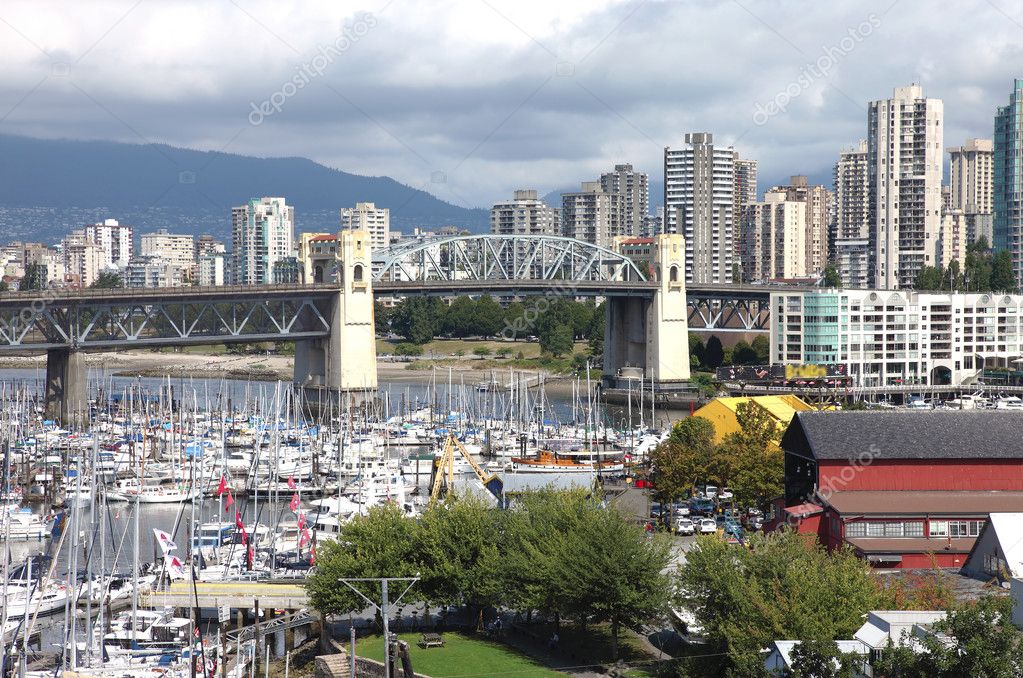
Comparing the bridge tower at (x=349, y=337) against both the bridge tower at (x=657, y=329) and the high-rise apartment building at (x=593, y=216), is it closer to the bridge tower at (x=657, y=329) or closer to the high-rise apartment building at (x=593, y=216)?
the bridge tower at (x=657, y=329)

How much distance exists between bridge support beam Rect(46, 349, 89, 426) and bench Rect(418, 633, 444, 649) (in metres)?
45.8

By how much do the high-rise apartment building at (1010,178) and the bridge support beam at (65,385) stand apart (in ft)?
288

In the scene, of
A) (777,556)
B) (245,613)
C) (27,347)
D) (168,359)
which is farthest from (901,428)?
(168,359)

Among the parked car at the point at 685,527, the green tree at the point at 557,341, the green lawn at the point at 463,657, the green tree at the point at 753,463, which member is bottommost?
the green lawn at the point at 463,657

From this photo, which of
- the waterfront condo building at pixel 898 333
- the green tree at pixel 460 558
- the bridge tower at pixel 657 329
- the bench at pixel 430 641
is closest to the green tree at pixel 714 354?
the bridge tower at pixel 657 329

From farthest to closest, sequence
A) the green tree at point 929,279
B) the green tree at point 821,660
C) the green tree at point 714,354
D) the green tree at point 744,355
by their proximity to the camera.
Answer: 1. the green tree at point 929,279
2. the green tree at point 714,354
3. the green tree at point 744,355
4. the green tree at point 821,660

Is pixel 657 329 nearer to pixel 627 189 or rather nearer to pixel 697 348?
pixel 697 348

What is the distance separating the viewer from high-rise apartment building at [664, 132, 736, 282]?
159125 millimetres

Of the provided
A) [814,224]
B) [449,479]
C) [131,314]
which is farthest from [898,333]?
[814,224]

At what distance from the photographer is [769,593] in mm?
23781

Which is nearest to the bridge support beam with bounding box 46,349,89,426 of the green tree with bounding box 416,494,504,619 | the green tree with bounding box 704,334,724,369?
the green tree with bounding box 416,494,504,619

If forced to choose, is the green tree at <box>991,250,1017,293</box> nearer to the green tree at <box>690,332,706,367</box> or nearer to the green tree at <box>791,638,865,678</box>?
the green tree at <box>690,332,706,367</box>

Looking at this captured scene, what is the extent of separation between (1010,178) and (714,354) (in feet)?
150

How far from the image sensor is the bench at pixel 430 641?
90.4ft
